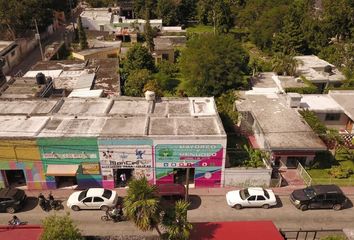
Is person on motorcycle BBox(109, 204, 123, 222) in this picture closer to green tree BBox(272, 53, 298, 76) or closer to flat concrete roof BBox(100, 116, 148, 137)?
flat concrete roof BBox(100, 116, 148, 137)

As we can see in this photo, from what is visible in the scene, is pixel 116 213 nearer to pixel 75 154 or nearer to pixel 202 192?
pixel 75 154

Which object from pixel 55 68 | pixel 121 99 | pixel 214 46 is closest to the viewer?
pixel 121 99

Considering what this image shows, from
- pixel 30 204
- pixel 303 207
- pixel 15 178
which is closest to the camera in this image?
pixel 303 207

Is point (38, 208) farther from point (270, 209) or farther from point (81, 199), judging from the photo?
point (270, 209)

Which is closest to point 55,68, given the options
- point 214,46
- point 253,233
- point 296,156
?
point 214,46

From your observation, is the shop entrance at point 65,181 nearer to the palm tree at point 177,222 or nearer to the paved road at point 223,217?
the paved road at point 223,217

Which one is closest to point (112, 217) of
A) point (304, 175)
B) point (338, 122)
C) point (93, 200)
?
point (93, 200)

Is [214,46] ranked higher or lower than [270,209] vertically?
higher
